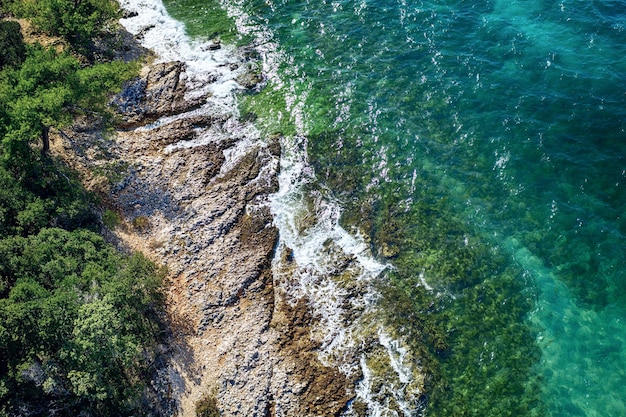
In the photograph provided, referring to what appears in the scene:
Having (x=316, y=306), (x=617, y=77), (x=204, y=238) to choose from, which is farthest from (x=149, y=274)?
(x=617, y=77)

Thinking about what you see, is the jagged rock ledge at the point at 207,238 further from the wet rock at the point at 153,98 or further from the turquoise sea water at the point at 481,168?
the turquoise sea water at the point at 481,168

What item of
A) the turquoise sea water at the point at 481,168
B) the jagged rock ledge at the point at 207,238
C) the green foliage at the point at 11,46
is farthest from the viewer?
the green foliage at the point at 11,46

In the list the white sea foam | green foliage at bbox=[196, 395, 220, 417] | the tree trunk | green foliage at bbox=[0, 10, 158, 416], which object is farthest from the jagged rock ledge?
green foliage at bbox=[0, 10, 158, 416]

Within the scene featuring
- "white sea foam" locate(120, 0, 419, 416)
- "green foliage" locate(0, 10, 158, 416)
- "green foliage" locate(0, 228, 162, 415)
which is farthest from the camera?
"white sea foam" locate(120, 0, 419, 416)

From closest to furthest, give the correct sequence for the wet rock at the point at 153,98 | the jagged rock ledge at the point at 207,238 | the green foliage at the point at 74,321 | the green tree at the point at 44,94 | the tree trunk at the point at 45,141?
1. the green foliage at the point at 74,321
2. the jagged rock ledge at the point at 207,238
3. the green tree at the point at 44,94
4. the tree trunk at the point at 45,141
5. the wet rock at the point at 153,98

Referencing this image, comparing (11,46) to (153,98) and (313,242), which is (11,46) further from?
(313,242)

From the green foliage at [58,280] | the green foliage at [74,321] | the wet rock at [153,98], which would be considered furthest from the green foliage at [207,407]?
the wet rock at [153,98]

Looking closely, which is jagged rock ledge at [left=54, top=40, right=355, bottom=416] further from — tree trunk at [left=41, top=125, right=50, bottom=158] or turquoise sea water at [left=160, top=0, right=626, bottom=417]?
turquoise sea water at [left=160, top=0, right=626, bottom=417]
